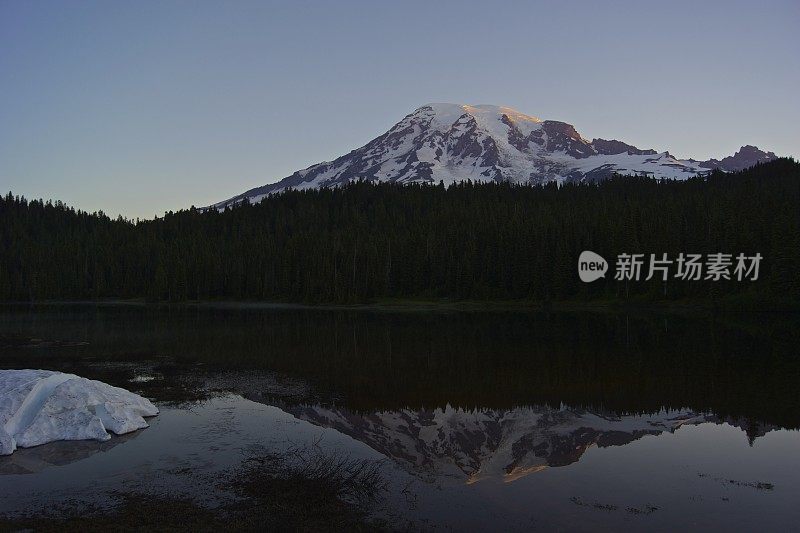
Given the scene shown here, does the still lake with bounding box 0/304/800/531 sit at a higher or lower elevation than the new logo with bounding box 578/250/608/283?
lower

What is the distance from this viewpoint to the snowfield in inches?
912

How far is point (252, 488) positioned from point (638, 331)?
191 feet

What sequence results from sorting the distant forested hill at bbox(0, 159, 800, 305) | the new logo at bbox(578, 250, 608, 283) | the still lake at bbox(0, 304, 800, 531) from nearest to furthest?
1. the still lake at bbox(0, 304, 800, 531)
2. the distant forested hill at bbox(0, 159, 800, 305)
3. the new logo at bbox(578, 250, 608, 283)

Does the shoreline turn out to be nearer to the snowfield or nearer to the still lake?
the still lake

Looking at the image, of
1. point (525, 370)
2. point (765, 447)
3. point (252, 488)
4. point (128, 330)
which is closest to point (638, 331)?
point (525, 370)

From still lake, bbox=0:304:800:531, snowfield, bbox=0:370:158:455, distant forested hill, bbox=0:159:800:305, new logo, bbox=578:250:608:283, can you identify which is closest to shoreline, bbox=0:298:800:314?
distant forested hill, bbox=0:159:800:305

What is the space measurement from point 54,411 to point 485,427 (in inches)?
738

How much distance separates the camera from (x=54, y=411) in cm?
2445

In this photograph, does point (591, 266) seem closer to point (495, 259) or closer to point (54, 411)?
point (495, 259)

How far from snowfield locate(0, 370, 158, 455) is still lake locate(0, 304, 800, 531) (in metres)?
0.78

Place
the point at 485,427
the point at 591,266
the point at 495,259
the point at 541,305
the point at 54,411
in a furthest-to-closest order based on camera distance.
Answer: the point at 495,259
the point at 591,266
the point at 541,305
the point at 485,427
the point at 54,411

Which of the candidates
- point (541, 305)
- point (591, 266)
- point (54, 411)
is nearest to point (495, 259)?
point (541, 305)

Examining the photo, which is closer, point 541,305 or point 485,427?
point 485,427

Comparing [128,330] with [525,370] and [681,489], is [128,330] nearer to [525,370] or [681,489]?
[525,370]
